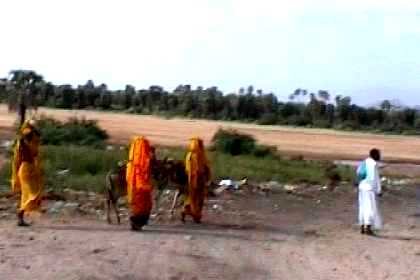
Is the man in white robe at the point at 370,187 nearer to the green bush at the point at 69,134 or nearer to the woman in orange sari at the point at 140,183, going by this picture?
the woman in orange sari at the point at 140,183

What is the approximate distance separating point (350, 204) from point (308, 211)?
2.74 m

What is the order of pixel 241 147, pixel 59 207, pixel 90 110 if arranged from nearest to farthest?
pixel 59 207, pixel 241 147, pixel 90 110

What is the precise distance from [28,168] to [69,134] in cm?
2709

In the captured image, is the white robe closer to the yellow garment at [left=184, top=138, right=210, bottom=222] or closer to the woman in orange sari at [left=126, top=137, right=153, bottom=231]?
the yellow garment at [left=184, top=138, right=210, bottom=222]

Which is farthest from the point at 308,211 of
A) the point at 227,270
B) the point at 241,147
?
the point at 241,147

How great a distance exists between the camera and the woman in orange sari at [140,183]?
1705 centimetres

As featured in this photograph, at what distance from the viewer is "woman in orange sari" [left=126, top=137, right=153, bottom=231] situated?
55.9 ft

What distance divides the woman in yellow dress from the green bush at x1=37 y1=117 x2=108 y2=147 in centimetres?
2305

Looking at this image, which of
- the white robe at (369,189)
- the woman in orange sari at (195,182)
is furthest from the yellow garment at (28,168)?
the white robe at (369,189)

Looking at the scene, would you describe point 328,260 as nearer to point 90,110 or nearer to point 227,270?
point 227,270

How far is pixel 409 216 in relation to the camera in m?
24.6

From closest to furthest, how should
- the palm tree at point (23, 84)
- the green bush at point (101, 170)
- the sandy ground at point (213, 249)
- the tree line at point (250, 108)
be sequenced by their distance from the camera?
the sandy ground at point (213, 249)
the green bush at point (101, 170)
the palm tree at point (23, 84)
the tree line at point (250, 108)

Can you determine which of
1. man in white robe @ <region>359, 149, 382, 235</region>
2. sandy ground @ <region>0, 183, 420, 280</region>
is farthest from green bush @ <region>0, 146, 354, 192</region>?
man in white robe @ <region>359, 149, 382, 235</region>

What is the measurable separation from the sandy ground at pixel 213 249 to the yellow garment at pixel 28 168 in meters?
0.47
